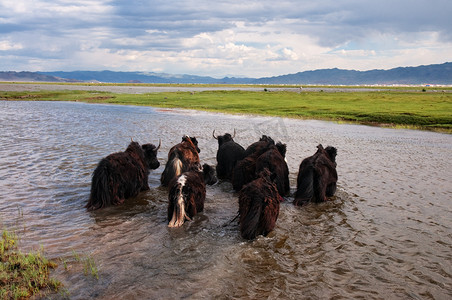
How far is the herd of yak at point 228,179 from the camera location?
215 inches

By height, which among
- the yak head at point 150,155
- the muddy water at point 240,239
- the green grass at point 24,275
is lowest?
the muddy water at point 240,239

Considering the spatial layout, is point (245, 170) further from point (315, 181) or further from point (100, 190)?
point (100, 190)

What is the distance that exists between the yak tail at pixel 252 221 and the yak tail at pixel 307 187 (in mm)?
2010

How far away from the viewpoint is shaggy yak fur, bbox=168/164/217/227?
5.88 metres

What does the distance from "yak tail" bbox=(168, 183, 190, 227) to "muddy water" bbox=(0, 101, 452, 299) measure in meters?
0.18

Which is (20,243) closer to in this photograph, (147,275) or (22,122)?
(147,275)

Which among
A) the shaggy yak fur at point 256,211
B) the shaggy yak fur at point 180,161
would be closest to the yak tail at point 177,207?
the shaggy yak fur at point 256,211

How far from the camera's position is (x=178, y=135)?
16.1 metres

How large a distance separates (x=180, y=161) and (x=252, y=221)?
3.35m

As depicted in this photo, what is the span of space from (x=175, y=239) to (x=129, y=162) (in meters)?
2.52

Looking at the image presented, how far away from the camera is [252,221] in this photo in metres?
5.36

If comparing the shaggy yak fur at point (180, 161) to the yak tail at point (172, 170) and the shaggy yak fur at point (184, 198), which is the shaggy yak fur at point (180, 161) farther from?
the shaggy yak fur at point (184, 198)

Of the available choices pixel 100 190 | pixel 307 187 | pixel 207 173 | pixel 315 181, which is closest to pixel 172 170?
pixel 207 173

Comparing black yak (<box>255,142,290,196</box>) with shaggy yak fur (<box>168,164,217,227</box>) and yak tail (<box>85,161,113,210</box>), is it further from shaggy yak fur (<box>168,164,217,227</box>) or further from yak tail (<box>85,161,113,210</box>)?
yak tail (<box>85,161,113,210</box>)
